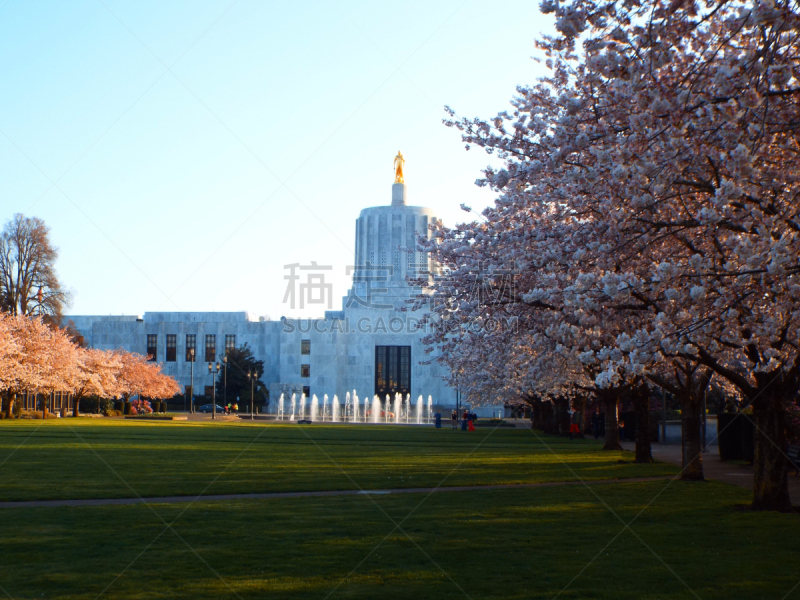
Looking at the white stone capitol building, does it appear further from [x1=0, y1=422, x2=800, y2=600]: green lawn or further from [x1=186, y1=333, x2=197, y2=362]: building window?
[x1=0, y1=422, x2=800, y2=600]: green lawn

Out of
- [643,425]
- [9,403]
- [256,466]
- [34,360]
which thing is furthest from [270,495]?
[9,403]

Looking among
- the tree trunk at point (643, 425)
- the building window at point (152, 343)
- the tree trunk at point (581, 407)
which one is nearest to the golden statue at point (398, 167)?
the building window at point (152, 343)

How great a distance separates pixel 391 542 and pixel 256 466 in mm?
12108

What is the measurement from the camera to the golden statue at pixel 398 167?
11631 centimetres

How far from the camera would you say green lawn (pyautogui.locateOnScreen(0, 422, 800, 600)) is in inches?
355

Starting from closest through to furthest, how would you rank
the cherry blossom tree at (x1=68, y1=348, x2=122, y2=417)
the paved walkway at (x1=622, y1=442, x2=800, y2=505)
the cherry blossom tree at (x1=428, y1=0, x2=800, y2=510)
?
the cherry blossom tree at (x1=428, y1=0, x2=800, y2=510)
the paved walkway at (x1=622, y1=442, x2=800, y2=505)
the cherry blossom tree at (x1=68, y1=348, x2=122, y2=417)

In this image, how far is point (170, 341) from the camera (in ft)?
378

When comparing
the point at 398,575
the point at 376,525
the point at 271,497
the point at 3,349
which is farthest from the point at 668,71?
the point at 3,349

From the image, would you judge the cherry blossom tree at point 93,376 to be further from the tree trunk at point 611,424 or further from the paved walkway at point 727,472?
the paved walkway at point 727,472

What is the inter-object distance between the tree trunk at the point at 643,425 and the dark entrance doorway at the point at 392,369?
83.9 m

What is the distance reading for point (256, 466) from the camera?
75.2 feet

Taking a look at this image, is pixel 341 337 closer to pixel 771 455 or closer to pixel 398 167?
pixel 398 167

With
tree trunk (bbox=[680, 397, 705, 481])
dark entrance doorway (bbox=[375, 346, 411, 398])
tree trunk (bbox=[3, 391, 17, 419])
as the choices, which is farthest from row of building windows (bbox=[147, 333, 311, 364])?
tree trunk (bbox=[680, 397, 705, 481])

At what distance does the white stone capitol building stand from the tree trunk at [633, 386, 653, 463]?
3101 inches
